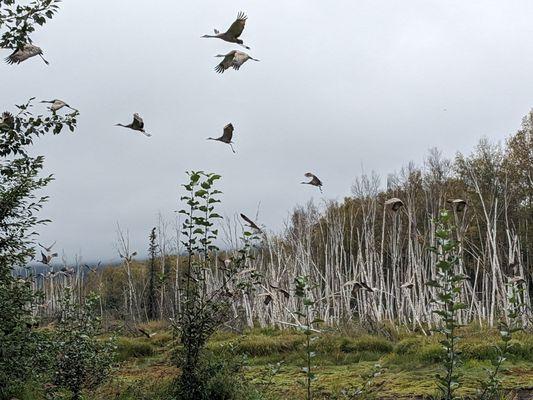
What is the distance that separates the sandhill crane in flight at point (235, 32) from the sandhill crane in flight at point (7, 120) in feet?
4.26

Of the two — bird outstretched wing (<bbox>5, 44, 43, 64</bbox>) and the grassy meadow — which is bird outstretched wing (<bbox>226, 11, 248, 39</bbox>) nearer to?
bird outstretched wing (<bbox>5, 44, 43, 64</bbox>)

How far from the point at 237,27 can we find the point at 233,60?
0.42m

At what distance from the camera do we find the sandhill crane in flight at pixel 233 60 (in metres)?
3.71

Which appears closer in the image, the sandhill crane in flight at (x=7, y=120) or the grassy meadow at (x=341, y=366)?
the sandhill crane in flight at (x=7, y=120)

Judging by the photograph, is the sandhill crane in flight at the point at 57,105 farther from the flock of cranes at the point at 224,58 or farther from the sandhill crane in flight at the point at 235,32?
the sandhill crane in flight at the point at 235,32

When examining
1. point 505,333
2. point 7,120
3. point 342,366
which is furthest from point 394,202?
point 342,366

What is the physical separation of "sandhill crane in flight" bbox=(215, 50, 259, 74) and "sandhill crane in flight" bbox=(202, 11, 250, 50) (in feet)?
0.94

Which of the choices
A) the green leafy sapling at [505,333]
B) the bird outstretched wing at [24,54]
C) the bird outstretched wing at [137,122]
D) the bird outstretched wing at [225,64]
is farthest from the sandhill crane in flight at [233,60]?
the green leafy sapling at [505,333]

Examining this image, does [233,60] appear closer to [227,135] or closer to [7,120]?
[227,135]

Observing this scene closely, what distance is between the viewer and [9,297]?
11.7ft

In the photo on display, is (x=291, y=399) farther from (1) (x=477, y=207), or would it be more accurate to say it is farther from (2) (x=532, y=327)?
(1) (x=477, y=207)

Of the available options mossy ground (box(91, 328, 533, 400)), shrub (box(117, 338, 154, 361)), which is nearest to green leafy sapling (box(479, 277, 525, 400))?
mossy ground (box(91, 328, 533, 400))

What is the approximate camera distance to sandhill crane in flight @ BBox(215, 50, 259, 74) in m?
3.71

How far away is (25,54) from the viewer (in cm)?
332
